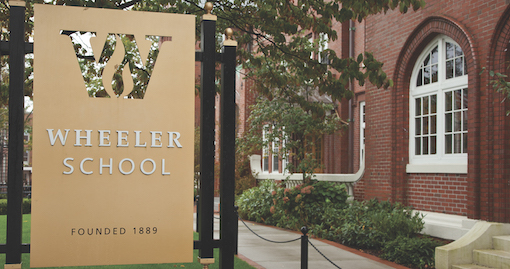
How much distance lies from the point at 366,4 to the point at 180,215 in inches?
186

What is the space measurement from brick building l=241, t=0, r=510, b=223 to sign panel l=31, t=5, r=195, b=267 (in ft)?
20.3

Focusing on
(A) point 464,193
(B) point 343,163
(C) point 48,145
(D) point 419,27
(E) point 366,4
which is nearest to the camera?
(C) point 48,145

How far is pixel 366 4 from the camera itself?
754cm

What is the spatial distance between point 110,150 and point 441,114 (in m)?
7.70

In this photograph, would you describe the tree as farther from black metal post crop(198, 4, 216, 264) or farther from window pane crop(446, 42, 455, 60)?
black metal post crop(198, 4, 216, 264)

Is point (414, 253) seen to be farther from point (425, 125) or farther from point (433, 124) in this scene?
point (425, 125)

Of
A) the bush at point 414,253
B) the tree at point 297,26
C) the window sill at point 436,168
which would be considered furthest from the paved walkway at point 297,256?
the tree at point 297,26

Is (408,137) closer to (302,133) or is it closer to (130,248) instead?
(302,133)

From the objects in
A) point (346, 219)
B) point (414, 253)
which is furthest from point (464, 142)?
point (346, 219)

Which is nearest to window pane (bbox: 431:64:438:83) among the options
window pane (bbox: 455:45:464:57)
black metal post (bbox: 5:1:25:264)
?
window pane (bbox: 455:45:464:57)

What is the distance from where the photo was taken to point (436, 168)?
998 centimetres

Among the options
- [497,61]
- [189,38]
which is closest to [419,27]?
[497,61]

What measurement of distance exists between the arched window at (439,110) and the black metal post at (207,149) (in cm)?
642

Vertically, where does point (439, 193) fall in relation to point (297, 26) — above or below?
below
